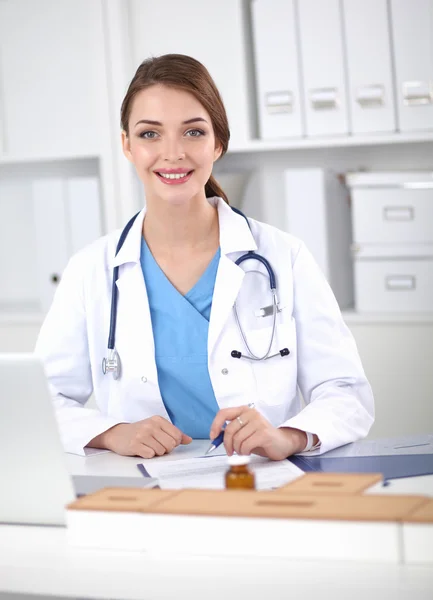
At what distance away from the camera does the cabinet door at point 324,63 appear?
289 cm

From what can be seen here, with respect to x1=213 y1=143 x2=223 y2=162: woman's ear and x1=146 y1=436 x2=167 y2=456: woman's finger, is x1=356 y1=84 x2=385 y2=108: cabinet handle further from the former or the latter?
x1=146 y1=436 x2=167 y2=456: woman's finger

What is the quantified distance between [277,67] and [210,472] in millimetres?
1823

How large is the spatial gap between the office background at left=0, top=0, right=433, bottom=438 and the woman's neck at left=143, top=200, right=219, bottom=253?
1070mm

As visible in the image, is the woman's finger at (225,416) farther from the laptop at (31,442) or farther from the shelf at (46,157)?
the shelf at (46,157)

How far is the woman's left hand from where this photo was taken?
154 centimetres

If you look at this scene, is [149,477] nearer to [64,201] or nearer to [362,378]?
[362,378]

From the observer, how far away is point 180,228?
6.50 feet

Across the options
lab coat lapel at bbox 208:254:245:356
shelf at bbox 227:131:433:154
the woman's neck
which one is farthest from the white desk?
shelf at bbox 227:131:433:154

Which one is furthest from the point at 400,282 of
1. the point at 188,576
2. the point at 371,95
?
the point at 188,576

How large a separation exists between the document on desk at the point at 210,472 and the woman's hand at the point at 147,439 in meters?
0.05

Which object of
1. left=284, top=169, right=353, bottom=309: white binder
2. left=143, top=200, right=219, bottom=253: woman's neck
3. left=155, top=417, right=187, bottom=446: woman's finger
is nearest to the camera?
left=155, top=417, right=187, bottom=446: woman's finger

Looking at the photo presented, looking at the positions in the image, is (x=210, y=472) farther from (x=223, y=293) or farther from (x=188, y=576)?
(x=223, y=293)

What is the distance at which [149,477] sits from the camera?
1.49 m

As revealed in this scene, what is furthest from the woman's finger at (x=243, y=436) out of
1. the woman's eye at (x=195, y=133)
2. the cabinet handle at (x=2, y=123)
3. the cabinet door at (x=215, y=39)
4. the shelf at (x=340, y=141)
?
the cabinet handle at (x=2, y=123)
